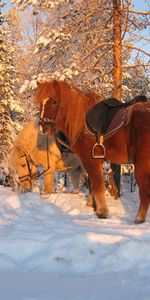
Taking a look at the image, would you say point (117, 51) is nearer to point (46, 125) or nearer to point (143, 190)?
point (46, 125)

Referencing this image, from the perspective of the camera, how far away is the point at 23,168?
10.5 meters

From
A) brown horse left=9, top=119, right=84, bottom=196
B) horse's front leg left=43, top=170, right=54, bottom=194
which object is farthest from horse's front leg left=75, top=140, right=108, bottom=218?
horse's front leg left=43, top=170, right=54, bottom=194

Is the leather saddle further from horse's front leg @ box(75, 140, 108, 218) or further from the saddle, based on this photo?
horse's front leg @ box(75, 140, 108, 218)

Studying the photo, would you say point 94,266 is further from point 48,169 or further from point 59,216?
point 48,169

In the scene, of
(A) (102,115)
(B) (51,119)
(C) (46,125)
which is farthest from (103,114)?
(C) (46,125)

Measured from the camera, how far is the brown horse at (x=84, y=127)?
668 cm

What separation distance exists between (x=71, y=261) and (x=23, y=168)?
6.69 m

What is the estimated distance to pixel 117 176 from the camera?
10484 millimetres

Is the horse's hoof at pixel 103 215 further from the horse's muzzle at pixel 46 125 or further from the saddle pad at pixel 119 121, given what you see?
the horse's muzzle at pixel 46 125

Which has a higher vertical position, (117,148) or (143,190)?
(117,148)

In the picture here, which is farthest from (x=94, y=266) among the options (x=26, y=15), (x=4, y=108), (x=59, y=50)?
(x=26, y=15)

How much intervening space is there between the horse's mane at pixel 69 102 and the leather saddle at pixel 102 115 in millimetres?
221

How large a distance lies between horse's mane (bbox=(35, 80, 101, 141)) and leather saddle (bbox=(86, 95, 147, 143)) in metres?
0.22

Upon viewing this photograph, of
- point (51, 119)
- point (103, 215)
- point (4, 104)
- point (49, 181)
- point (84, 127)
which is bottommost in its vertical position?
point (103, 215)
